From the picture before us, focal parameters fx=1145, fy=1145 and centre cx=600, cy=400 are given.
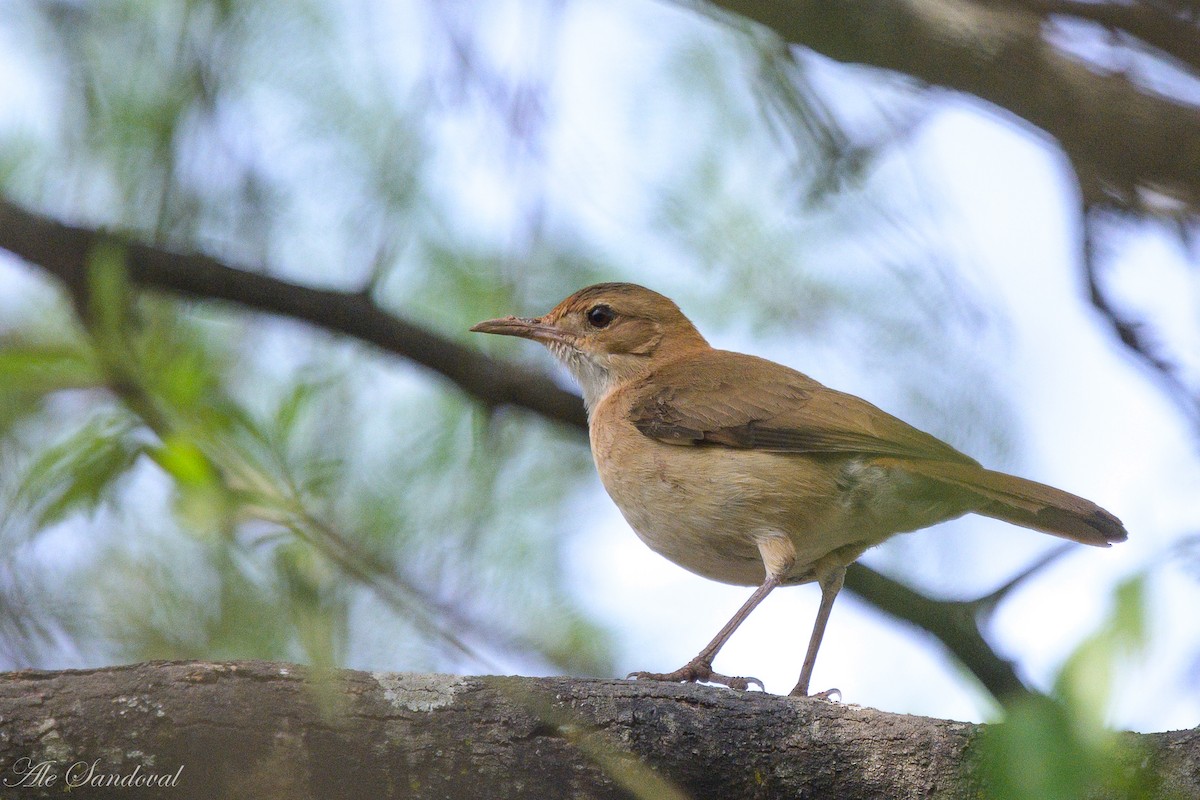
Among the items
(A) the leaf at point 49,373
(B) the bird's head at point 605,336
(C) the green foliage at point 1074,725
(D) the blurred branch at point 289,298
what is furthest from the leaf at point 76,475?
(B) the bird's head at point 605,336

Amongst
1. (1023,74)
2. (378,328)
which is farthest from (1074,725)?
(378,328)

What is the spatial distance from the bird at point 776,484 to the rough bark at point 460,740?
1.26 metres

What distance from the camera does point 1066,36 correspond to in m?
3.17

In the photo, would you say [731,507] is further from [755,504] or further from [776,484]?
[776,484]

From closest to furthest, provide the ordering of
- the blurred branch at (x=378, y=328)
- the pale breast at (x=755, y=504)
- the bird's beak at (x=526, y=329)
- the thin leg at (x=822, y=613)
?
the blurred branch at (x=378, y=328), the pale breast at (x=755, y=504), the thin leg at (x=822, y=613), the bird's beak at (x=526, y=329)

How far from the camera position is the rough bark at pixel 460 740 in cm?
312

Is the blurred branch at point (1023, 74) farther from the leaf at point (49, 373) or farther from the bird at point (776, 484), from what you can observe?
the leaf at point (49, 373)

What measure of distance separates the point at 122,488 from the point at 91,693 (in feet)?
3.77

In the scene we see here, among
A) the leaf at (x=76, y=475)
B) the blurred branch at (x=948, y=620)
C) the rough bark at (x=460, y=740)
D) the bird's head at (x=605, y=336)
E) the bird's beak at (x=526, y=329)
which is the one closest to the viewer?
the leaf at (x=76, y=475)

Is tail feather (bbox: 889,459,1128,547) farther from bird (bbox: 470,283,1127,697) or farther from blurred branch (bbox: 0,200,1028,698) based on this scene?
blurred branch (bbox: 0,200,1028,698)

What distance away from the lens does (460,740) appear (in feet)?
11.2

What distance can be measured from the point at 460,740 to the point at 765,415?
8.73ft

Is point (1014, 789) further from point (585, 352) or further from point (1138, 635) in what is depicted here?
point (585, 352)

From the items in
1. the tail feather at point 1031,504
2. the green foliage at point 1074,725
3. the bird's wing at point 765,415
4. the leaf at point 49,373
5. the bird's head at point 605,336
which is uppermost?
the green foliage at point 1074,725
